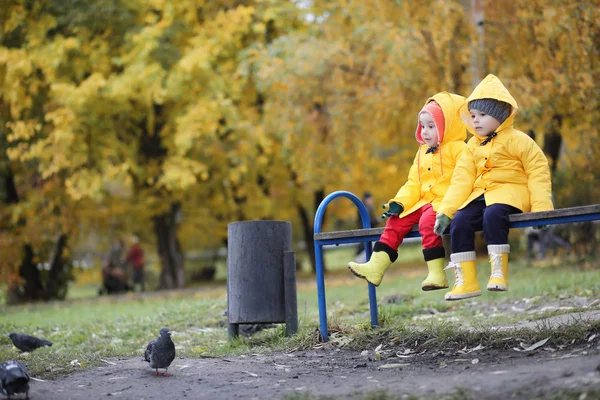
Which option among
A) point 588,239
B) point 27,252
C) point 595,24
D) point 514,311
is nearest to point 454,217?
point 514,311

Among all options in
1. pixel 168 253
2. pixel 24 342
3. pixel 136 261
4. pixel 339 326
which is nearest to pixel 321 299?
pixel 339 326

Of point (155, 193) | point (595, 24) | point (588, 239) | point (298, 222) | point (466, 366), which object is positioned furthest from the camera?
point (298, 222)

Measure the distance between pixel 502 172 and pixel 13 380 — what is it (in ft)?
12.3

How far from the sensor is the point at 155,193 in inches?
853

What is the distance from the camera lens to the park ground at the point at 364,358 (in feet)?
16.5

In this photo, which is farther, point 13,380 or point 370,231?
point 370,231

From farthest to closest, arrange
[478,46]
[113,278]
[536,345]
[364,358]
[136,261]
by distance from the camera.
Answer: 1. [136,261]
2. [113,278]
3. [478,46]
4. [364,358]
5. [536,345]

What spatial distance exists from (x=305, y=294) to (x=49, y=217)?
24.1ft

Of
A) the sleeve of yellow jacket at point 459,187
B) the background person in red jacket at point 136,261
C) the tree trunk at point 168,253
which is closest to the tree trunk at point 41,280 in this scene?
the tree trunk at point 168,253

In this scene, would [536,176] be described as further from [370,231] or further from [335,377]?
[335,377]

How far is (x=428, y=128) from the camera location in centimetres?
698

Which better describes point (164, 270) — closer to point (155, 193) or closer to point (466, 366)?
point (155, 193)

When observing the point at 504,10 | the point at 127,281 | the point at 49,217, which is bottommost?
the point at 127,281

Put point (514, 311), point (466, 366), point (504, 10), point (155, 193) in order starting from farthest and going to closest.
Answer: point (155, 193) < point (504, 10) < point (514, 311) < point (466, 366)
